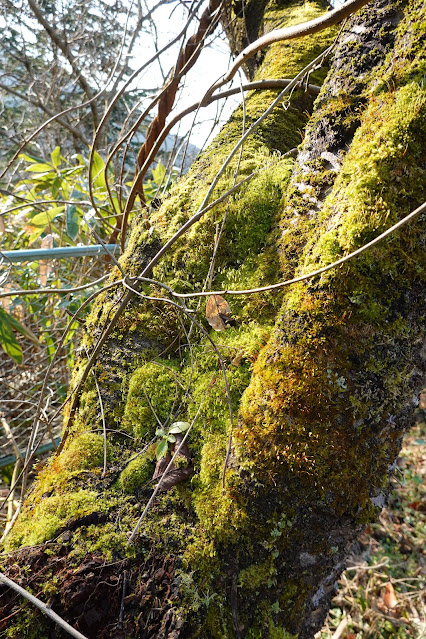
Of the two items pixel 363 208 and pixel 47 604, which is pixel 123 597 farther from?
pixel 363 208

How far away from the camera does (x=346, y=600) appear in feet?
10.3

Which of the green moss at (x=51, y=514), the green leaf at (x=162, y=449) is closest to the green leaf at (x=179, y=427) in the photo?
the green leaf at (x=162, y=449)

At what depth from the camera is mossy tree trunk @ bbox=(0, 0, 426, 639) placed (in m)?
0.98

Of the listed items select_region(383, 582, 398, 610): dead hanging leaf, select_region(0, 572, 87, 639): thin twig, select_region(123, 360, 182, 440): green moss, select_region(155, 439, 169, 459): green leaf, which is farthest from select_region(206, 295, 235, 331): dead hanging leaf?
select_region(383, 582, 398, 610): dead hanging leaf

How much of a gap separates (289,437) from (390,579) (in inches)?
123

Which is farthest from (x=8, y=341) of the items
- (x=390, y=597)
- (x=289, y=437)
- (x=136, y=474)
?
(x=390, y=597)

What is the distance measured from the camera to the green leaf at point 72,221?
2.80 meters

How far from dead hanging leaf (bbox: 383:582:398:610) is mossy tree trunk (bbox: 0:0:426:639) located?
8.64ft

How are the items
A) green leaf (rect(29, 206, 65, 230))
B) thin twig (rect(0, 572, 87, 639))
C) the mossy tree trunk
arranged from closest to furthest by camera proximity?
thin twig (rect(0, 572, 87, 639)) → the mossy tree trunk → green leaf (rect(29, 206, 65, 230))

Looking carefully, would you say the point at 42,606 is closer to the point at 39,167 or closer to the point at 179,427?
the point at 179,427

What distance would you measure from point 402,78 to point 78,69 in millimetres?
4905

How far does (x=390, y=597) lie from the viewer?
3207 mm

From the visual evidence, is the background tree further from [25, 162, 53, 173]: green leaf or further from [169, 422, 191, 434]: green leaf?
[169, 422, 191, 434]: green leaf

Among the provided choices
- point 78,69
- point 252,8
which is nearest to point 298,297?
point 252,8
